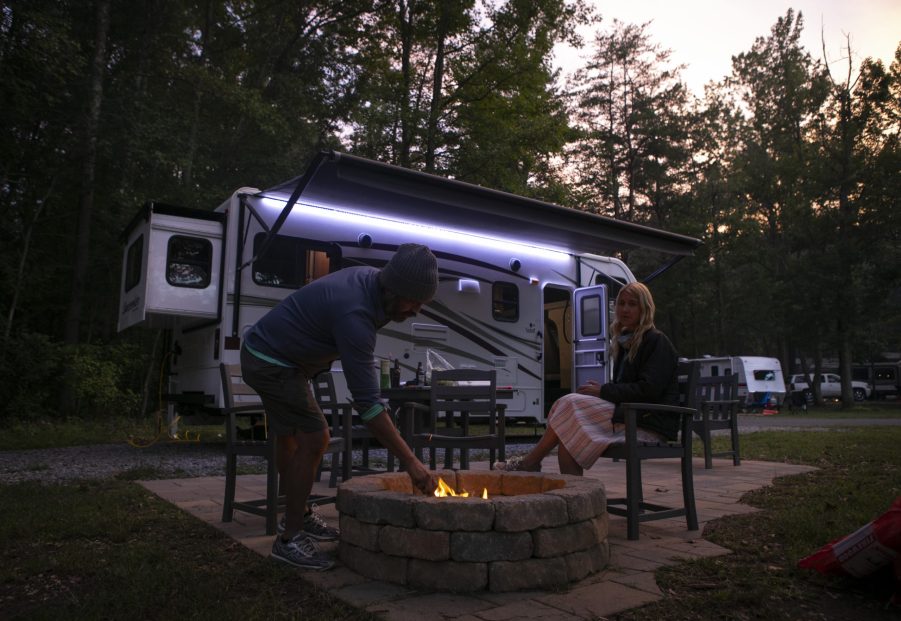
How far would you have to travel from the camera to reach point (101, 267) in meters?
13.1

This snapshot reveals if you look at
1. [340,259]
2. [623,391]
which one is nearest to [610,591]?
[623,391]

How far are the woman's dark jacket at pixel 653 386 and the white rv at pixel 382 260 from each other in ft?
11.4

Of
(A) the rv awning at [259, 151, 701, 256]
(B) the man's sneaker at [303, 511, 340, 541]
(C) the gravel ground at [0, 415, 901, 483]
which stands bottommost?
(C) the gravel ground at [0, 415, 901, 483]

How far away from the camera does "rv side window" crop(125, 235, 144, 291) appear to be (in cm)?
794

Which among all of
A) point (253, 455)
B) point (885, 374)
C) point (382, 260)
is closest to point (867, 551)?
point (253, 455)

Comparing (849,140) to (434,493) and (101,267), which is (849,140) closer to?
(101,267)

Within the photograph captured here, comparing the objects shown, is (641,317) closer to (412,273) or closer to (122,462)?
(412,273)

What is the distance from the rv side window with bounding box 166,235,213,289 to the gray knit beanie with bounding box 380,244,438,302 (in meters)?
5.53

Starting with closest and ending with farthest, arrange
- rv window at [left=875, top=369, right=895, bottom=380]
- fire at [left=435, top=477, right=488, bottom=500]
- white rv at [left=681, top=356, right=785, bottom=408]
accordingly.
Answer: fire at [left=435, top=477, right=488, bottom=500]
white rv at [left=681, top=356, right=785, bottom=408]
rv window at [left=875, top=369, right=895, bottom=380]

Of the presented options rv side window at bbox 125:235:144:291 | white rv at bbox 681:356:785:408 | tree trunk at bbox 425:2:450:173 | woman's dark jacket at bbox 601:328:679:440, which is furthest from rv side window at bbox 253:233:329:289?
white rv at bbox 681:356:785:408

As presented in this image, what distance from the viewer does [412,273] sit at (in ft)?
8.71

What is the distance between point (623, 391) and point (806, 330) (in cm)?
2212

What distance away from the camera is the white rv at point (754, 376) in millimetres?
22422

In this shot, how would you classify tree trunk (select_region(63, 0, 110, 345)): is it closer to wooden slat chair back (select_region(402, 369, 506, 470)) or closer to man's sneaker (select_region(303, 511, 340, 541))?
wooden slat chair back (select_region(402, 369, 506, 470))
